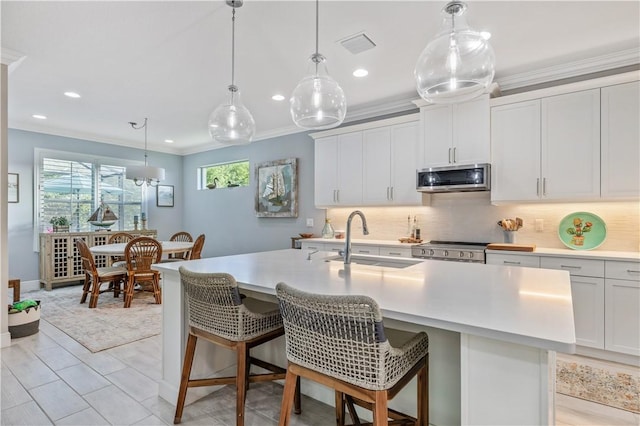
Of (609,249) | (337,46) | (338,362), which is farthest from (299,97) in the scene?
(609,249)

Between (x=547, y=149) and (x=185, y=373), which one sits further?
(x=547, y=149)

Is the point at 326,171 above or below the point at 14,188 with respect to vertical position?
above

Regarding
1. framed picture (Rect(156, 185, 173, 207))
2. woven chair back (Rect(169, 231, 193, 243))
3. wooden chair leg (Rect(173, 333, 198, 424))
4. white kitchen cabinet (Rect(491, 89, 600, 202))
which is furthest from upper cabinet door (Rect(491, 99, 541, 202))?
framed picture (Rect(156, 185, 173, 207))

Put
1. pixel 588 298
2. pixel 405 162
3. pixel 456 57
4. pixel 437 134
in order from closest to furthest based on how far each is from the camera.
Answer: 1. pixel 456 57
2. pixel 588 298
3. pixel 437 134
4. pixel 405 162

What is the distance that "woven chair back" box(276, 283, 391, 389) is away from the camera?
1128mm

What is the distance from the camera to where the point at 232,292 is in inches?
65.4

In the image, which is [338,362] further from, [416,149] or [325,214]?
[325,214]

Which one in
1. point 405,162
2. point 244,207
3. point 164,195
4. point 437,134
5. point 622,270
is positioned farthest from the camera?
point 164,195

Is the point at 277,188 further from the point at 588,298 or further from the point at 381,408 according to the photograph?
the point at 381,408

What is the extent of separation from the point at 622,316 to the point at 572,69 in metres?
2.29

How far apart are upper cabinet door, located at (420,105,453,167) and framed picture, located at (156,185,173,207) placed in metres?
5.62

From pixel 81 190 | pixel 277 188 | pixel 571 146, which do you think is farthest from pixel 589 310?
pixel 81 190

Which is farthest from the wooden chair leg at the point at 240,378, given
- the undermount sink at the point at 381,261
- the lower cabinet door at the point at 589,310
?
the lower cabinet door at the point at 589,310

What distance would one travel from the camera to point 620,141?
286 cm
